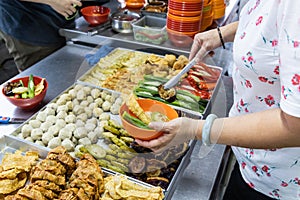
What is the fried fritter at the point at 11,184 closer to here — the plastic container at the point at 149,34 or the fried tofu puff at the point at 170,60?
the fried tofu puff at the point at 170,60

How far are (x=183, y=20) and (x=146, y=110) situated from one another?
0.94m

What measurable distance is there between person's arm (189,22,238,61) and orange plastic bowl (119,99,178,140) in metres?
0.40

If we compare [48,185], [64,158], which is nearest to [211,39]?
[64,158]

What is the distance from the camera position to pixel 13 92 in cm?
148

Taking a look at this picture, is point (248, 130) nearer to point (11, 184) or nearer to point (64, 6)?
point (11, 184)

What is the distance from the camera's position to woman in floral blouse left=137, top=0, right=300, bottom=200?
0.72 metres

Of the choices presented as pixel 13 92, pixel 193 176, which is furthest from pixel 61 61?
pixel 193 176

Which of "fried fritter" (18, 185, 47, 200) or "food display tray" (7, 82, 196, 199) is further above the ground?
"fried fritter" (18, 185, 47, 200)

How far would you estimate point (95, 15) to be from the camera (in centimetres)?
221

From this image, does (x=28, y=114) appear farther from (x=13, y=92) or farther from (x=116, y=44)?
(x=116, y=44)

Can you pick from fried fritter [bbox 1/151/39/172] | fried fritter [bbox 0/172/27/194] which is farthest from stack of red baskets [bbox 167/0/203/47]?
fried fritter [bbox 0/172/27/194]

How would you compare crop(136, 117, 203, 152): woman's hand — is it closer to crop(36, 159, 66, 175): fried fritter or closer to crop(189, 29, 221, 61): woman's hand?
crop(36, 159, 66, 175): fried fritter

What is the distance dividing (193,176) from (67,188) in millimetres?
486

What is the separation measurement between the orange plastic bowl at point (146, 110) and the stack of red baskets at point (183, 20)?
86cm
